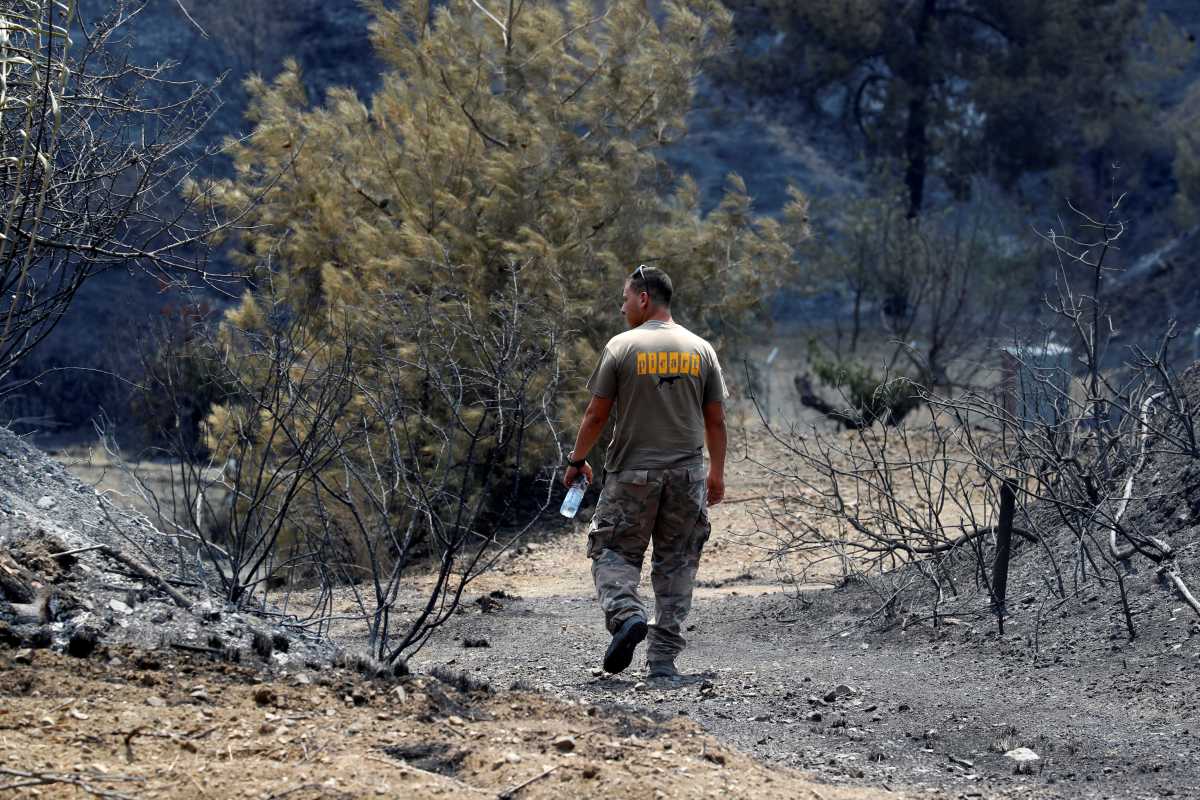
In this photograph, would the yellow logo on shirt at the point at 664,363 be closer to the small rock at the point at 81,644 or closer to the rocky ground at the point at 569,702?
the rocky ground at the point at 569,702

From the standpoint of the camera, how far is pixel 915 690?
5.26 metres

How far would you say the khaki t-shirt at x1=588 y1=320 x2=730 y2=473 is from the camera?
5.31 metres

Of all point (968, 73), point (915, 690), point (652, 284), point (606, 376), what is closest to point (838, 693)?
point (915, 690)

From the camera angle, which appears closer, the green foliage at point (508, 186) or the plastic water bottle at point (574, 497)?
the plastic water bottle at point (574, 497)

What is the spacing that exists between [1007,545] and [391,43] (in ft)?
30.7

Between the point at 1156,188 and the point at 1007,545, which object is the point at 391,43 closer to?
the point at 1007,545

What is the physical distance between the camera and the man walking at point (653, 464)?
5316 millimetres

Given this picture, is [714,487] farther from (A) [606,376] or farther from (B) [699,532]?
(A) [606,376]

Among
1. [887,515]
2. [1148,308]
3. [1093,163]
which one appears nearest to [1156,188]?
[1093,163]

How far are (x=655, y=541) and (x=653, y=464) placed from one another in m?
0.38

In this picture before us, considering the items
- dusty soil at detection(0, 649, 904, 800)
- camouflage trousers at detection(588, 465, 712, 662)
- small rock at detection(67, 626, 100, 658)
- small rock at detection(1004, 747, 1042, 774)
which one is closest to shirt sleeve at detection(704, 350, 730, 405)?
camouflage trousers at detection(588, 465, 712, 662)

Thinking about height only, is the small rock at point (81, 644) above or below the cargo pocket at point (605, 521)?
below

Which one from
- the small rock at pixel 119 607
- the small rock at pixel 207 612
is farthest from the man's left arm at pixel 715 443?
the small rock at pixel 119 607

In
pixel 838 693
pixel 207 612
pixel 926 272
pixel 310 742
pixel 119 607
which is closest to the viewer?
pixel 310 742
